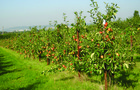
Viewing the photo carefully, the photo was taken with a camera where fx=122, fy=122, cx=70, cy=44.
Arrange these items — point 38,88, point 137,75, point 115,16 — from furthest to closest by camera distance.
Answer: point 137,75 < point 38,88 < point 115,16

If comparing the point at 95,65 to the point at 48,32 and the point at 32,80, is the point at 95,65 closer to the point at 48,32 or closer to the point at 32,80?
the point at 32,80

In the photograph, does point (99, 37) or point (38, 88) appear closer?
point (99, 37)

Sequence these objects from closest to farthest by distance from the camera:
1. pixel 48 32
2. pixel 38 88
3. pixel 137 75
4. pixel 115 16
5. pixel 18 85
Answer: pixel 115 16 → pixel 38 88 → pixel 18 85 → pixel 137 75 → pixel 48 32

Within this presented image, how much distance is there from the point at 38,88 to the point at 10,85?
1.84 m

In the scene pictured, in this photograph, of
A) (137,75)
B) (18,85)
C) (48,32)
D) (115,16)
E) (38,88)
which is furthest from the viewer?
(48,32)

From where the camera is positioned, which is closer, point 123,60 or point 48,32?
point 123,60

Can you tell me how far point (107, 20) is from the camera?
476 cm

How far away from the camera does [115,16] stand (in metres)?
4.60

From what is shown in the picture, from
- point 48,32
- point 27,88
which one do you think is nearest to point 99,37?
point 27,88

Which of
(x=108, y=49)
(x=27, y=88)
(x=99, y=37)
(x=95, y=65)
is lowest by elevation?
(x=27, y=88)

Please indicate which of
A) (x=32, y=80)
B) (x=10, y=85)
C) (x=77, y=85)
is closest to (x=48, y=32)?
(x=32, y=80)

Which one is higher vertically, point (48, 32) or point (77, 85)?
point (48, 32)

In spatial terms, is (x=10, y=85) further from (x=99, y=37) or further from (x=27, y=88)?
(x=99, y=37)

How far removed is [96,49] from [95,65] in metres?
0.63
